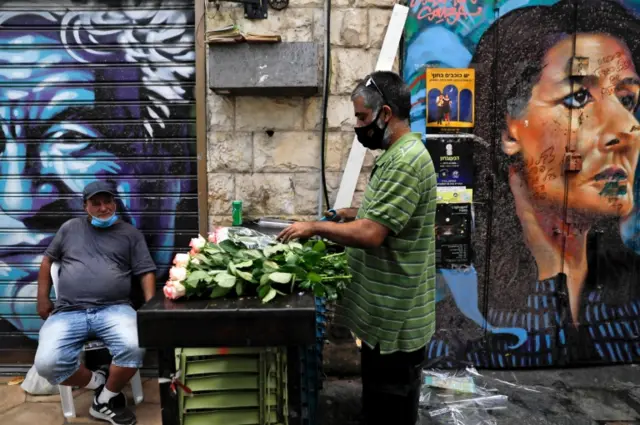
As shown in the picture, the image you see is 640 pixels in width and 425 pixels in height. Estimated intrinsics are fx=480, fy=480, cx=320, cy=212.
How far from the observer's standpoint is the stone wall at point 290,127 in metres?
3.67

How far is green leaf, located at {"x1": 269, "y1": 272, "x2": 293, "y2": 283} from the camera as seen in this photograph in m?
2.00

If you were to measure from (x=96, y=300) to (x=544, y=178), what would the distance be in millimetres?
3584

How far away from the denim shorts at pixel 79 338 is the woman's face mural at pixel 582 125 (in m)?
3.19

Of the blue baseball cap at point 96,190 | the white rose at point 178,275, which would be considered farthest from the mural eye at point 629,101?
the blue baseball cap at point 96,190

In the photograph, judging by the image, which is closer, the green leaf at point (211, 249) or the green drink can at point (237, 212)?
the green leaf at point (211, 249)

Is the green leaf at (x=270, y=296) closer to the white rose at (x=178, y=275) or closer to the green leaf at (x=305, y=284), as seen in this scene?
the green leaf at (x=305, y=284)

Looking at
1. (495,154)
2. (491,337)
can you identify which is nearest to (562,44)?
(495,154)

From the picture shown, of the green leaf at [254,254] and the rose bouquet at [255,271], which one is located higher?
the green leaf at [254,254]

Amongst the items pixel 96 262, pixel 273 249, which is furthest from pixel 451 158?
pixel 96 262

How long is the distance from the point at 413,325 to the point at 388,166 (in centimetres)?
79

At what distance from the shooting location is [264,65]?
3.35 meters

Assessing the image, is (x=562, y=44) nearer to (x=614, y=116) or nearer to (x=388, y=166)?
(x=614, y=116)
